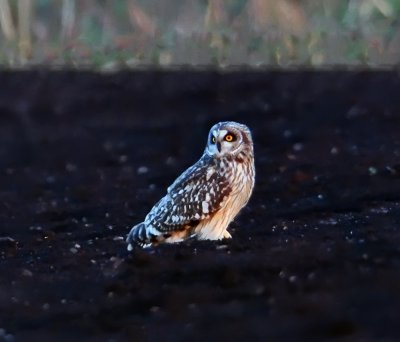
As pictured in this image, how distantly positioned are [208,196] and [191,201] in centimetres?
14

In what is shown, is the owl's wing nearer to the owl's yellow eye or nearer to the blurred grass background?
the owl's yellow eye

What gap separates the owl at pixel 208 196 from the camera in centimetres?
852

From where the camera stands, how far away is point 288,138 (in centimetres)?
1467

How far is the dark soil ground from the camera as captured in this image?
243 inches

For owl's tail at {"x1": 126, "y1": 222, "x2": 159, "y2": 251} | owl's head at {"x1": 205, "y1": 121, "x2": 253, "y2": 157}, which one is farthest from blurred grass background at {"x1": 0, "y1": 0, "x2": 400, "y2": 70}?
owl's tail at {"x1": 126, "y1": 222, "x2": 159, "y2": 251}

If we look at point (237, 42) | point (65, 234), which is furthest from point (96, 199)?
point (237, 42)

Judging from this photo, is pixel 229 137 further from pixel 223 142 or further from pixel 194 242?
pixel 194 242

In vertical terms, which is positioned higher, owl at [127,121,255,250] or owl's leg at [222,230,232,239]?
owl at [127,121,255,250]

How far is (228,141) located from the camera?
896 cm

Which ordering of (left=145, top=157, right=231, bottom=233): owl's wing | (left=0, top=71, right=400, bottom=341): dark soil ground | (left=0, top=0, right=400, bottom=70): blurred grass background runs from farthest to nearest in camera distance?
(left=0, top=0, right=400, bottom=70): blurred grass background, (left=145, top=157, right=231, bottom=233): owl's wing, (left=0, top=71, right=400, bottom=341): dark soil ground

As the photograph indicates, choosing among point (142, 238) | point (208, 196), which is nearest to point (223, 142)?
point (208, 196)

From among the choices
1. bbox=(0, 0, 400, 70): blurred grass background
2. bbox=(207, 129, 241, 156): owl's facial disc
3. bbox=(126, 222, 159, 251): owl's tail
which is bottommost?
bbox=(126, 222, 159, 251): owl's tail

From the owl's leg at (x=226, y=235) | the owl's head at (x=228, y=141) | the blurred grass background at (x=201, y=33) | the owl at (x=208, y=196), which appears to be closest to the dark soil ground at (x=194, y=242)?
the owl's leg at (x=226, y=235)

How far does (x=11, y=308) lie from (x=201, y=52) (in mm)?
12209
